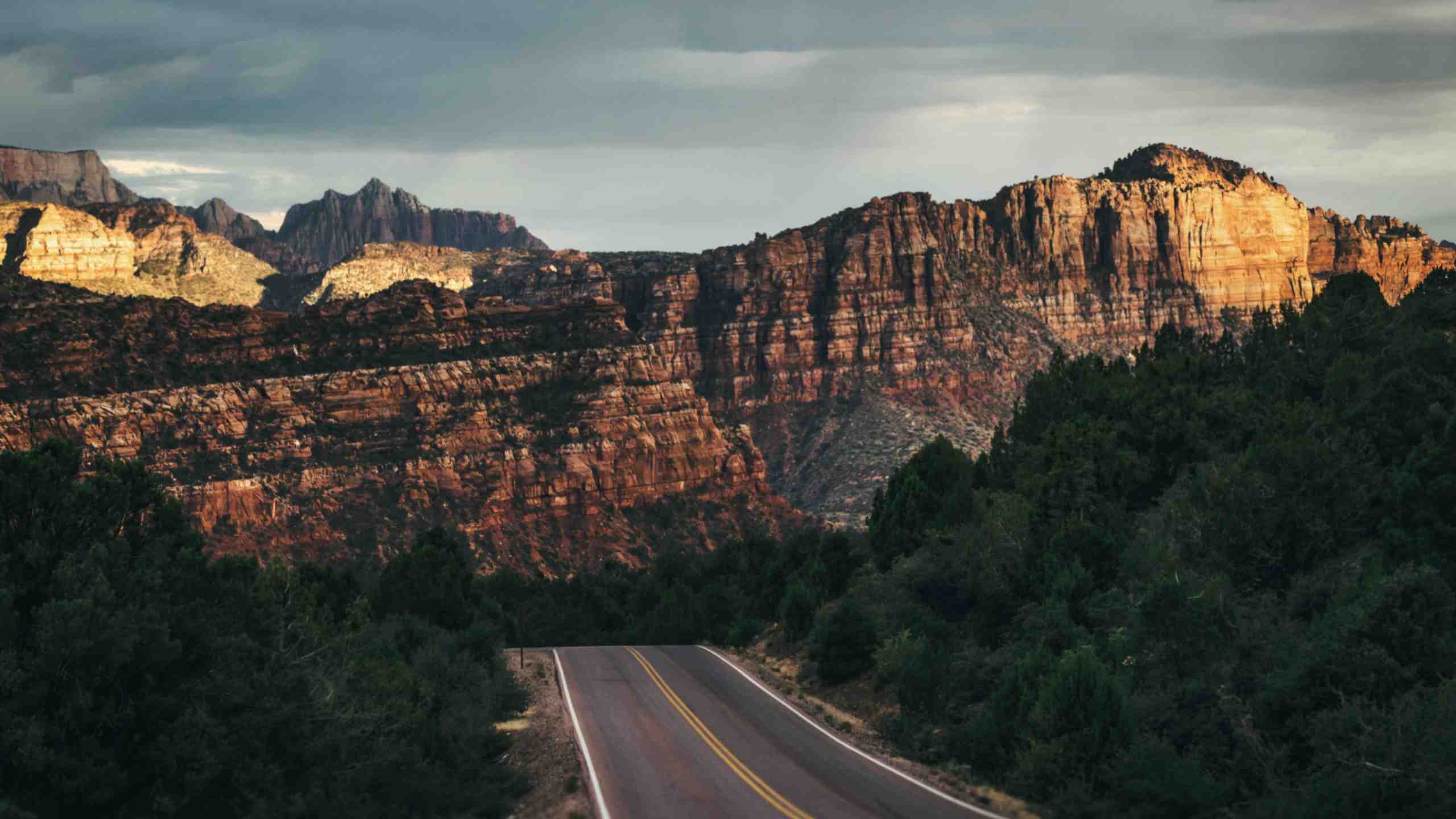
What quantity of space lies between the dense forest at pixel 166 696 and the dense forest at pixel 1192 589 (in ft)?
41.2

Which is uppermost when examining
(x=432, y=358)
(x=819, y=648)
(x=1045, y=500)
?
(x=432, y=358)

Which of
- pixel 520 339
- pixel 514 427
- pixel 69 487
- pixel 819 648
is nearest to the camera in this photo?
pixel 69 487

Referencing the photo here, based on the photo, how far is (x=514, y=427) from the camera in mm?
130750

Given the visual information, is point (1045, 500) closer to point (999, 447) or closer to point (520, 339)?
point (999, 447)

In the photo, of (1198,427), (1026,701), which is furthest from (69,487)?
(1198,427)

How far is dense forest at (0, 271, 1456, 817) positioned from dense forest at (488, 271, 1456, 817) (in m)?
0.10

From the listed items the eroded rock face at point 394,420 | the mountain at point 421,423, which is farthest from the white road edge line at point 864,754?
the mountain at point 421,423

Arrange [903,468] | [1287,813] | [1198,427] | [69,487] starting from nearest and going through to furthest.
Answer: [1287,813] < [69,487] < [1198,427] < [903,468]

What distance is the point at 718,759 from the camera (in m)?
35.5

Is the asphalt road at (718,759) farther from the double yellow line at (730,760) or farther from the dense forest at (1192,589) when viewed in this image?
the dense forest at (1192,589)

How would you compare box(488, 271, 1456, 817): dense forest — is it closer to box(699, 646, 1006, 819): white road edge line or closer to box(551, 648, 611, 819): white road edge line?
box(699, 646, 1006, 819): white road edge line

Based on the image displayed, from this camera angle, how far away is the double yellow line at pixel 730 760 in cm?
2978

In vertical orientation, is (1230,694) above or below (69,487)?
below

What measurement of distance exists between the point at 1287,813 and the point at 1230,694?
618 centimetres
